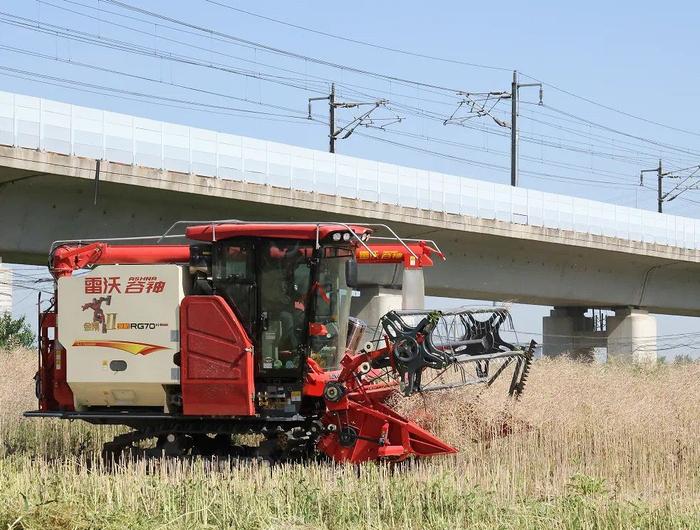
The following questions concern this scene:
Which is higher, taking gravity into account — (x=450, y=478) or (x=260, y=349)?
(x=260, y=349)

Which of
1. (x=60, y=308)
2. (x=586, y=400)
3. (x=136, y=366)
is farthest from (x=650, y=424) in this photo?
(x=60, y=308)

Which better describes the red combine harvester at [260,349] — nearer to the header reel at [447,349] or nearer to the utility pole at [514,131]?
the header reel at [447,349]

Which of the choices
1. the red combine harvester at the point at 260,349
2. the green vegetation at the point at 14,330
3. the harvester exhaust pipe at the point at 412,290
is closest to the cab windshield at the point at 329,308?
the red combine harvester at the point at 260,349

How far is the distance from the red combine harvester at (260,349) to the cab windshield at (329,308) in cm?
2

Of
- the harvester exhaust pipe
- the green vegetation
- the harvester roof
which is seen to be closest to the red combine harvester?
the harvester roof

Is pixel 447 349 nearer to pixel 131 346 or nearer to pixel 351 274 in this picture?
pixel 351 274

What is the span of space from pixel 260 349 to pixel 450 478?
310 cm

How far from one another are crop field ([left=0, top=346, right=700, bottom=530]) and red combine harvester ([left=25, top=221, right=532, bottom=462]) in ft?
1.80

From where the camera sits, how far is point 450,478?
981cm

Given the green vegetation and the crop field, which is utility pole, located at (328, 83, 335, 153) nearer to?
the green vegetation

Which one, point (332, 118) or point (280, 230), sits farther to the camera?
point (332, 118)

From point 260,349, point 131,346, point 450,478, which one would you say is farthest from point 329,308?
point 450,478

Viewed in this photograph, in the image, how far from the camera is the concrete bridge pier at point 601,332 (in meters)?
39.0

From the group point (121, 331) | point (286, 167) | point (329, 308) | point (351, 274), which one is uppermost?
point (286, 167)
